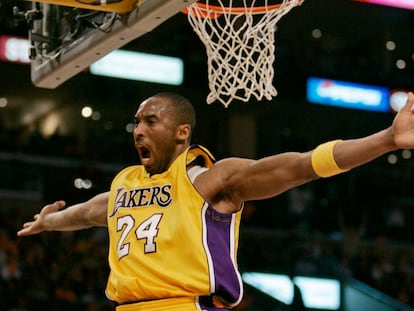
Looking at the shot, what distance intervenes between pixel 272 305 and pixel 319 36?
223 inches

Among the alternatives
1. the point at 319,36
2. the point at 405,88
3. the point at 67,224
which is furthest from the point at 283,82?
the point at 67,224

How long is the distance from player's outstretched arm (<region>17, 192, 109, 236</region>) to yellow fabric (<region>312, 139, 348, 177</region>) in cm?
159

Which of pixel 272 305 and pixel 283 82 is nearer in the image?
pixel 272 305

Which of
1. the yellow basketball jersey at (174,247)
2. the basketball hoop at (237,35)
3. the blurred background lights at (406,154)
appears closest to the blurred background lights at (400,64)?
the blurred background lights at (406,154)

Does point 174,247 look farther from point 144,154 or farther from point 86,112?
point 86,112

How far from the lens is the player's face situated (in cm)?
440

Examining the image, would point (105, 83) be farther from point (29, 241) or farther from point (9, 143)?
point (29, 241)

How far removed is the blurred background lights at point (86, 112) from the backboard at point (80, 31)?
9.78 meters

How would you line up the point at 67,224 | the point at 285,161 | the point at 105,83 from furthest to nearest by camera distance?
1. the point at 105,83
2. the point at 67,224
3. the point at 285,161

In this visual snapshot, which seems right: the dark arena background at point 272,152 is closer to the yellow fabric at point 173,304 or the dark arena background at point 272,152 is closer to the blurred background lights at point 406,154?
the blurred background lights at point 406,154

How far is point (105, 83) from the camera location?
1411cm

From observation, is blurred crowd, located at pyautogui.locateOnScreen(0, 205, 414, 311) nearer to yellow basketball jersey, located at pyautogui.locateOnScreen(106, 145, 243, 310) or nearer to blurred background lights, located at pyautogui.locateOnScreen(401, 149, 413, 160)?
blurred background lights, located at pyautogui.locateOnScreen(401, 149, 413, 160)

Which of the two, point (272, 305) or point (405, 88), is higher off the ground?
point (405, 88)

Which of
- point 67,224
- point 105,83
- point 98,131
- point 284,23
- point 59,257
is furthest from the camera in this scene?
point 98,131
